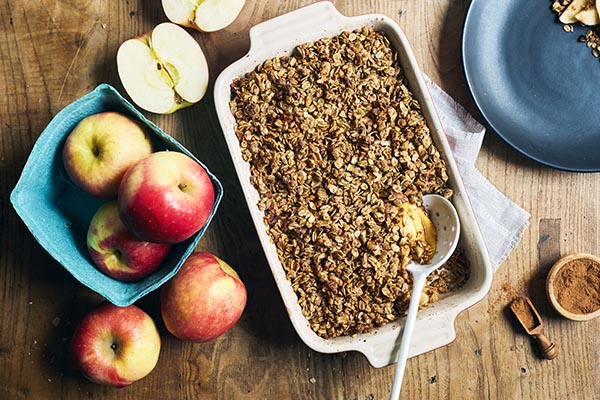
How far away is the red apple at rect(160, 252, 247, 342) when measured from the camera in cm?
113

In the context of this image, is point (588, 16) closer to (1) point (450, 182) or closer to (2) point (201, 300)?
(1) point (450, 182)

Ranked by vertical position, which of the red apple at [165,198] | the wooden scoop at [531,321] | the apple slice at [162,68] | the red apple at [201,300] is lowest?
the wooden scoop at [531,321]

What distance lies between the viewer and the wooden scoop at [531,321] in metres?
1.29

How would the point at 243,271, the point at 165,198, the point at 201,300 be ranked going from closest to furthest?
the point at 165,198 < the point at 201,300 < the point at 243,271

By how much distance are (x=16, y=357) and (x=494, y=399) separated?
3.21 ft

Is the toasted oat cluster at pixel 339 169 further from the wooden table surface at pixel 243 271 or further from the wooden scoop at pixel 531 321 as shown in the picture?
the wooden scoop at pixel 531 321

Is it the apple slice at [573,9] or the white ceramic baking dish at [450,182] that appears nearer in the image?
the white ceramic baking dish at [450,182]

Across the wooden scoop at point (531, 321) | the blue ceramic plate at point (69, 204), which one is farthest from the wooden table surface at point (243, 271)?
the blue ceramic plate at point (69, 204)

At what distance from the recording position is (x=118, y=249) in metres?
1.10

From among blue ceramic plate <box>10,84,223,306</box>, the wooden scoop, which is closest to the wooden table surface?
the wooden scoop

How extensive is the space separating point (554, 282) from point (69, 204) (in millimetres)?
956

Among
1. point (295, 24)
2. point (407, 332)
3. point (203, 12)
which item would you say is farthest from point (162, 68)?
point (407, 332)

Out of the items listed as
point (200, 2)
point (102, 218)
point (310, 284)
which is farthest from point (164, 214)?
point (200, 2)

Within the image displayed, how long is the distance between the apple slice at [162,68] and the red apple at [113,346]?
40cm
